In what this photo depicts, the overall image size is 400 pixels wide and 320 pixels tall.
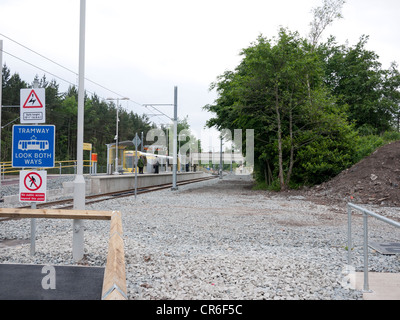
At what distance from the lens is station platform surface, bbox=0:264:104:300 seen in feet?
12.7

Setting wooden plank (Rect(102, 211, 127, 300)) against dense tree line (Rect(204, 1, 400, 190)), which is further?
dense tree line (Rect(204, 1, 400, 190))

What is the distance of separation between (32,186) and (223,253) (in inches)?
130

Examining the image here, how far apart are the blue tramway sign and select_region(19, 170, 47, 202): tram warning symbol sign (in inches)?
6.1

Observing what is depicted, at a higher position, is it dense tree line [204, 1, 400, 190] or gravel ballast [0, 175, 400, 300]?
dense tree line [204, 1, 400, 190]

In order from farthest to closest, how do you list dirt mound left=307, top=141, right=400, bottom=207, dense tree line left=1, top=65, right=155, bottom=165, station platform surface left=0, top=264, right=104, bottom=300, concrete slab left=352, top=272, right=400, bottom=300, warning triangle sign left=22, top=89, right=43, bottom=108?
dense tree line left=1, top=65, right=155, bottom=165 < dirt mound left=307, top=141, right=400, bottom=207 < warning triangle sign left=22, top=89, right=43, bottom=108 < concrete slab left=352, top=272, right=400, bottom=300 < station platform surface left=0, top=264, right=104, bottom=300

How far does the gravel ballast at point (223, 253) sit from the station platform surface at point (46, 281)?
0.43 metres

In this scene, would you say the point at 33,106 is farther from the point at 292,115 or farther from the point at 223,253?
the point at 292,115

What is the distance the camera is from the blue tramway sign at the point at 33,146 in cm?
616

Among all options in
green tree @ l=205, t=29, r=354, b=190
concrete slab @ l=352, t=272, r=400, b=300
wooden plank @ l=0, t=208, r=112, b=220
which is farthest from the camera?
green tree @ l=205, t=29, r=354, b=190

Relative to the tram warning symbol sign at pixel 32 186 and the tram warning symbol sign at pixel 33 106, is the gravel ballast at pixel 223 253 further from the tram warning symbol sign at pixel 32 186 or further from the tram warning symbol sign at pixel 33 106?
the tram warning symbol sign at pixel 33 106
